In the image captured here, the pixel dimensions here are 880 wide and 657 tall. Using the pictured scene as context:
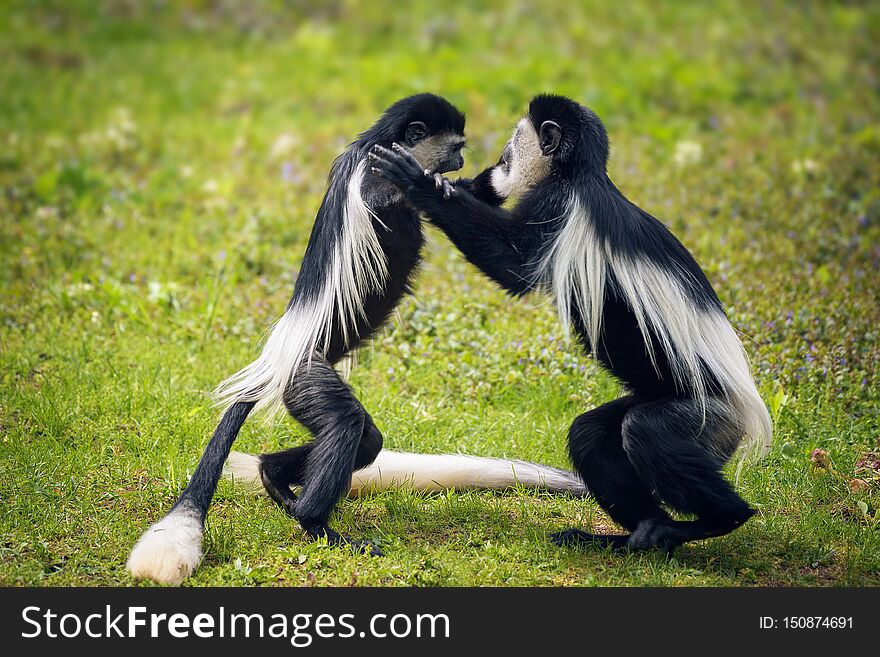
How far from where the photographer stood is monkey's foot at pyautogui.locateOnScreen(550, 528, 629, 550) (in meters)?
3.38

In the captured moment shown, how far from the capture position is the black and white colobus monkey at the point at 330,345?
319 cm

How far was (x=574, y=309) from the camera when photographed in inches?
131

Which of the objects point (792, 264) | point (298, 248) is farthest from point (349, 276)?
point (792, 264)

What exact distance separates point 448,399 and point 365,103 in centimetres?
405

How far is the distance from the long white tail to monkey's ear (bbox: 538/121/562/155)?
1.19 m

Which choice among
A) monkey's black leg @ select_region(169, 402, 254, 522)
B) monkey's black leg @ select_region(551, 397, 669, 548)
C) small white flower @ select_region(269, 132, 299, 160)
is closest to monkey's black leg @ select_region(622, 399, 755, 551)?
monkey's black leg @ select_region(551, 397, 669, 548)

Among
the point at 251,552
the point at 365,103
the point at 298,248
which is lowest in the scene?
the point at 251,552

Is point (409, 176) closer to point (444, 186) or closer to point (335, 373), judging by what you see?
point (444, 186)

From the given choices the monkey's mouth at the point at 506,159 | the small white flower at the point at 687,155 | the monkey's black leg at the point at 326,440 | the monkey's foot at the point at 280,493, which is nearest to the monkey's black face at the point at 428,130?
the monkey's mouth at the point at 506,159

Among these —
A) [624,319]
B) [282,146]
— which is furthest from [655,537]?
[282,146]

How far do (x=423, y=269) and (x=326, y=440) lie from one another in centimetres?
97

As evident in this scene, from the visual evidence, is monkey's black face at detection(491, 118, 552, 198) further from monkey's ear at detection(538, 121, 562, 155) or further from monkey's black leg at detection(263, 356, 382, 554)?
monkey's black leg at detection(263, 356, 382, 554)

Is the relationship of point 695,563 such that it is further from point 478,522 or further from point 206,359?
point 206,359

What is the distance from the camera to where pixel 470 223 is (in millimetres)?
3162
